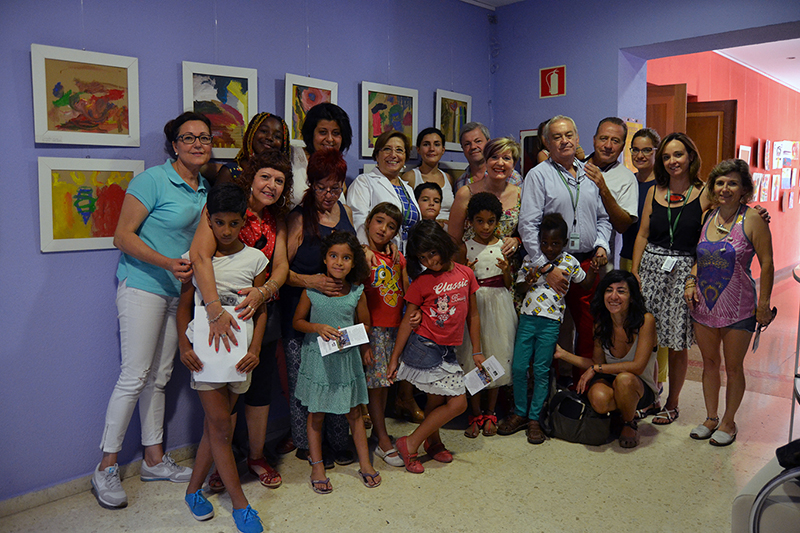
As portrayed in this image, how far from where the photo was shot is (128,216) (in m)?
2.88

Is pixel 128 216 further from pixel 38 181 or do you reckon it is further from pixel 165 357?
pixel 165 357

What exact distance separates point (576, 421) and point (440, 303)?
1.17 meters

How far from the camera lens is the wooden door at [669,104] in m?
5.66

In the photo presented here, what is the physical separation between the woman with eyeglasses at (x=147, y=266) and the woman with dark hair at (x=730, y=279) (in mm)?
2846

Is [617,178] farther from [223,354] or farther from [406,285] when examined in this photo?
[223,354]

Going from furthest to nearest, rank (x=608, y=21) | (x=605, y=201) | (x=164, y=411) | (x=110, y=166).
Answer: (x=608, y=21), (x=605, y=201), (x=164, y=411), (x=110, y=166)

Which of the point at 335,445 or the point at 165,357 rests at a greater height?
the point at 165,357

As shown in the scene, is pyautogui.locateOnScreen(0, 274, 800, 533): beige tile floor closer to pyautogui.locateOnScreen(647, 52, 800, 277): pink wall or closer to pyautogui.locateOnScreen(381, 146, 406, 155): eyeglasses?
pyautogui.locateOnScreen(381, 146, 406, 155): eyeglasses

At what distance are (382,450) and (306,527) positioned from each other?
29.8 inches

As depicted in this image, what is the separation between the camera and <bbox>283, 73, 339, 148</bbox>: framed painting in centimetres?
377

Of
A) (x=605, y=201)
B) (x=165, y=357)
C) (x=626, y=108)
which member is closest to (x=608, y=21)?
(x=626, y=108)

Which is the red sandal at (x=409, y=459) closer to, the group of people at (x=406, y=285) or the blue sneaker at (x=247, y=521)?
the group of people at (x=406, y=285)

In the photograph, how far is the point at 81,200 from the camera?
298cm

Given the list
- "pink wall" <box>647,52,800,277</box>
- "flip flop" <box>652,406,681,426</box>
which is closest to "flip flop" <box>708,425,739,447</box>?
"flip flop" <box>652,406,681,426</box>
